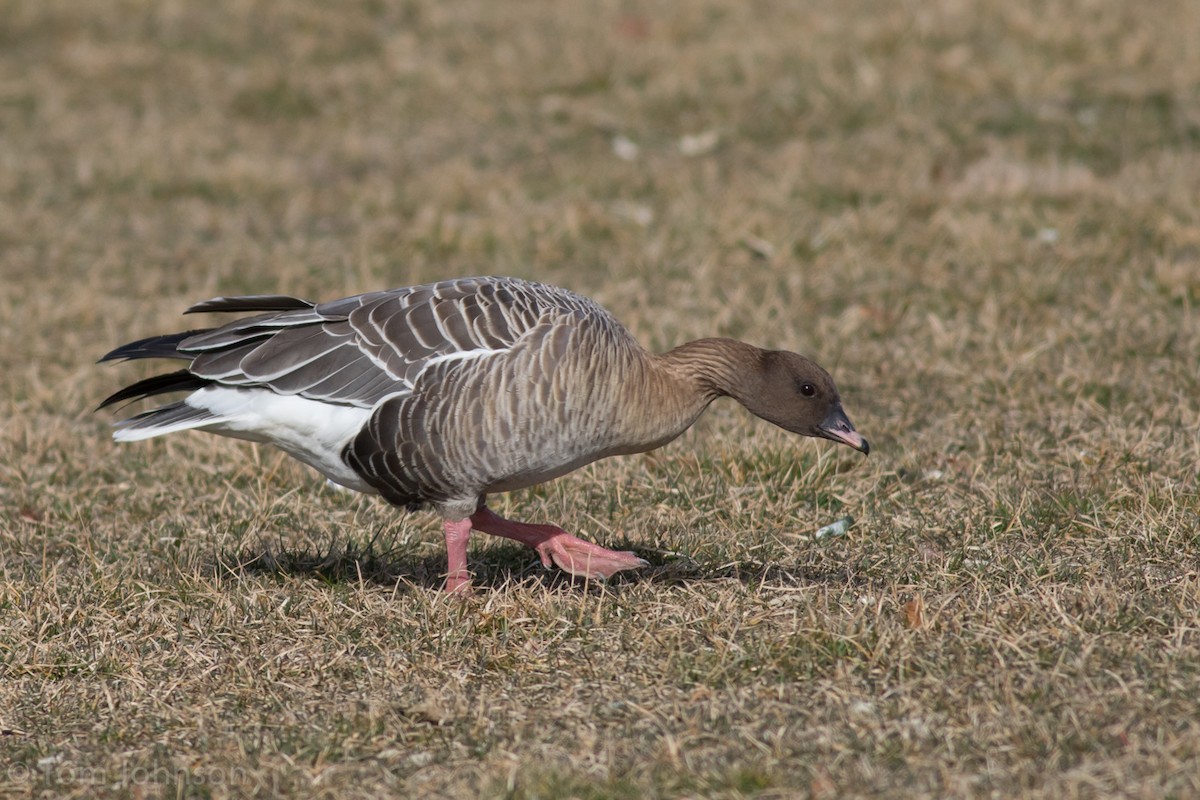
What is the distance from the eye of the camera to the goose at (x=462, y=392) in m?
4.69

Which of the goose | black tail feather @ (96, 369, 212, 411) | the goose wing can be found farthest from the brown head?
black tail feather @ (96, 369, 212, 411)

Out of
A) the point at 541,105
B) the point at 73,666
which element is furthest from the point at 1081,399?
the point at 541,105

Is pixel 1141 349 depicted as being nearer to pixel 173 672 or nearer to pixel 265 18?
pixel 173 672

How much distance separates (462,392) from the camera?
4.68 metres

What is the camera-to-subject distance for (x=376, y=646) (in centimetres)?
456

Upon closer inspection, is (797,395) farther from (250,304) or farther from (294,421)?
(250,304)

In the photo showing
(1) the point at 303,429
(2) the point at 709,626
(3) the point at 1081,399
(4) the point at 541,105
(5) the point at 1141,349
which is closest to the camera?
(2) the point at 709,626

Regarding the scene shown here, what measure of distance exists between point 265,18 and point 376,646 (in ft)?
33.6

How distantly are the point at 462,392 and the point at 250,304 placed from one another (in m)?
0.98

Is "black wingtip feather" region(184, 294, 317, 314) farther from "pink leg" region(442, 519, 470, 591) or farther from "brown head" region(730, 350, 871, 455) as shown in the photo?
"brown head" region(730, 350, 871, 455)

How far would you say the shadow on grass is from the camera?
504cm

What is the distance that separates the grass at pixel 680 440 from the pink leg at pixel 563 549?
4.1 inches

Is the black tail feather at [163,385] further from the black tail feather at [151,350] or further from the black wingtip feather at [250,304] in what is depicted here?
the black wingtip feather at [250,304]

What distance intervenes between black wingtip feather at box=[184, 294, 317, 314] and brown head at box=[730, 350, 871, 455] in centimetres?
164
